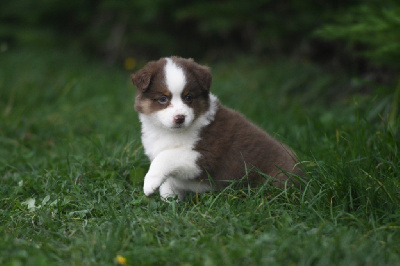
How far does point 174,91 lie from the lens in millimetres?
3992

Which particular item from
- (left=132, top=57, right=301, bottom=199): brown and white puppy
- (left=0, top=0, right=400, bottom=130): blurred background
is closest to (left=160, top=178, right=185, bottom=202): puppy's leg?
(left=132, top=57, right=301, bottom=199): brown and white puppy

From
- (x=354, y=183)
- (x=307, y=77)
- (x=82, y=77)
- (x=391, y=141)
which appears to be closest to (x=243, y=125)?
(x=354, y=183)

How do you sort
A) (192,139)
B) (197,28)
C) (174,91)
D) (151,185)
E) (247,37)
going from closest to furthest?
(151,185) → (174,91) → (192,139) → (247,37) → (197,28)

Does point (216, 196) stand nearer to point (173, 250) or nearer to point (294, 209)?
point (294, 209)

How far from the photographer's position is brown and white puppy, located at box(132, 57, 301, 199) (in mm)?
3969

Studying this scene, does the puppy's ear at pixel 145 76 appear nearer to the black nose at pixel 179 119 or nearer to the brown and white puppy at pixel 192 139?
the brown and white puppy at pixel 192 139

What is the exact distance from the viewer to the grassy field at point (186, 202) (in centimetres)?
307

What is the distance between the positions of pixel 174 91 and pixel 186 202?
0.89 metres

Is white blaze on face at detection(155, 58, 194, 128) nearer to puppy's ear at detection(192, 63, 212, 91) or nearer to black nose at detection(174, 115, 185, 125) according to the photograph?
black nose at detection(174, 115, 185, 125)

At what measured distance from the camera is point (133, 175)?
4480mm

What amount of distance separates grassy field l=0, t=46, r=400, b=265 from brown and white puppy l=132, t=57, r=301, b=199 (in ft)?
0.60

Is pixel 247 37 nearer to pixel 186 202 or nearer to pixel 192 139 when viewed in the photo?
pixel 192 139

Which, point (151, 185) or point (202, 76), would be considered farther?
point (202, 76)

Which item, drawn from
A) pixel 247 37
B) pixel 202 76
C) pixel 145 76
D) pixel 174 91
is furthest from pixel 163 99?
pixel 247 37
